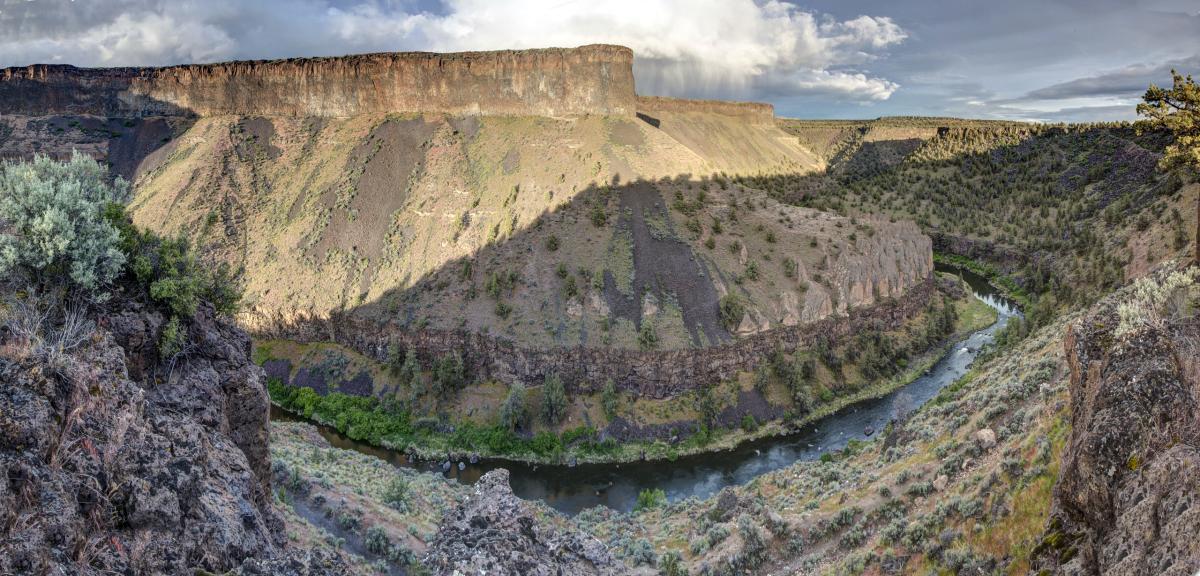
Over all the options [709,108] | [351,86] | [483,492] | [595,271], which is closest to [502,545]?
[483,492]

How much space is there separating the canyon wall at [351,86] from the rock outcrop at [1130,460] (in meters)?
54.6

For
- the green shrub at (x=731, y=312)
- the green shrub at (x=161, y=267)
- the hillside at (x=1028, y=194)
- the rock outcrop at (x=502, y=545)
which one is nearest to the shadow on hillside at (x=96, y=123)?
the green shrub at (x=731, y=312)

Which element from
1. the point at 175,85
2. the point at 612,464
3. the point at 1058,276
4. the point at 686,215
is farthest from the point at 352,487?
the point at 175,85

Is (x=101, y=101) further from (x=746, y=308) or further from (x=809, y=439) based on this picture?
(x=809, y=439)

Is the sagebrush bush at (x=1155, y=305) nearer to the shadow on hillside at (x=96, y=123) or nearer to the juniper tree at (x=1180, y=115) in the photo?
the juniper tree at (x=1180, y=115)

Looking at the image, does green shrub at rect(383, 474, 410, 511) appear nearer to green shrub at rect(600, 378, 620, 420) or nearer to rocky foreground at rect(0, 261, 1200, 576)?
rocky foreground at rect(0, 261, 1200, 576)

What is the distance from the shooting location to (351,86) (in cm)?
6750

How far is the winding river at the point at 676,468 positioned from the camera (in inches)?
1438

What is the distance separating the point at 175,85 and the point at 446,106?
3371cm

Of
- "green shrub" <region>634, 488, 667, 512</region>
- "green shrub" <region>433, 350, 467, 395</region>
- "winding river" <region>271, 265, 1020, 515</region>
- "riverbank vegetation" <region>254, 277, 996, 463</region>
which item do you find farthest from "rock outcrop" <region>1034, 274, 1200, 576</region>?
"green shrub" <region>433, 350, 467, 395</region>

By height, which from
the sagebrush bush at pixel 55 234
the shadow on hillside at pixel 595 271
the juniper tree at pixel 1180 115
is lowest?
the shadow on hillside at pixel 595 271

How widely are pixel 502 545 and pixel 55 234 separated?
1054 centimetres

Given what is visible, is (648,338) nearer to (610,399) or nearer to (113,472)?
(610,399)

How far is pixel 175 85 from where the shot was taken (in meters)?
72.7
